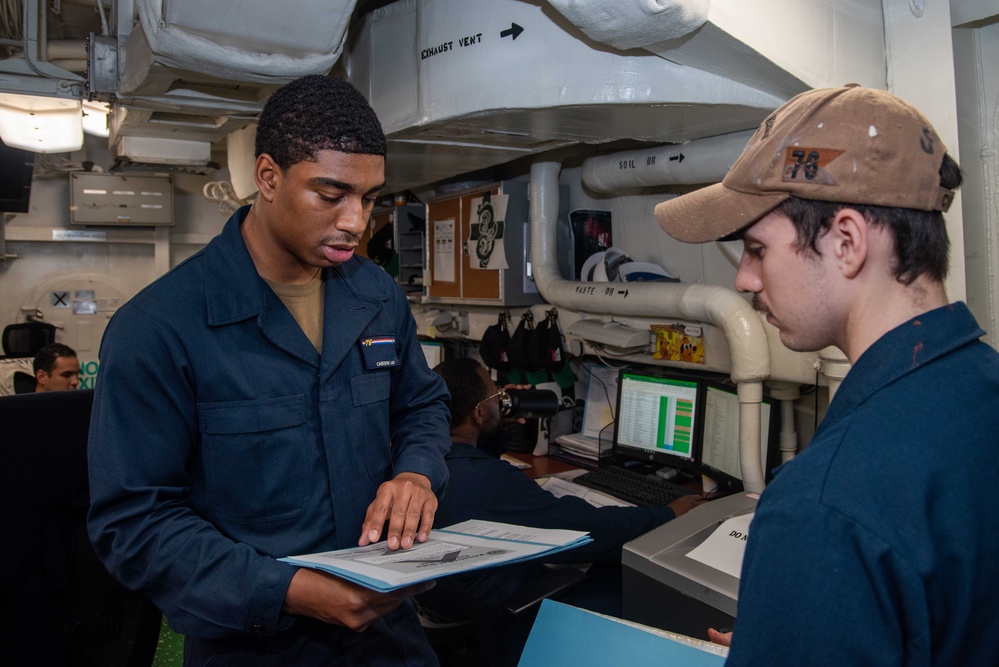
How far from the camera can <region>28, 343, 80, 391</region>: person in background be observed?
3227mm

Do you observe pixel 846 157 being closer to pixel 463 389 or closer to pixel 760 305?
pixel 760 305

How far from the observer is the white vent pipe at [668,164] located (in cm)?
200

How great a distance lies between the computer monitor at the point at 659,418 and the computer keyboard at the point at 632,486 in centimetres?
10

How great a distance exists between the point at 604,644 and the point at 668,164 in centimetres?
174

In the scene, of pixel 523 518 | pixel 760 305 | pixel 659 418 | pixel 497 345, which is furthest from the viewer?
pixel 497 345

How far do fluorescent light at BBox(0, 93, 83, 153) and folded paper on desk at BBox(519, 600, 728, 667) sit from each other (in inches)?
115

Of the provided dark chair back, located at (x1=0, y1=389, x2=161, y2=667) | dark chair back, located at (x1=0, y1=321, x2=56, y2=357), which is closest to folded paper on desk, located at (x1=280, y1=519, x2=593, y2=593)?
dark chair back, located at (x1=0, y1=389, x2=161, y2=667)

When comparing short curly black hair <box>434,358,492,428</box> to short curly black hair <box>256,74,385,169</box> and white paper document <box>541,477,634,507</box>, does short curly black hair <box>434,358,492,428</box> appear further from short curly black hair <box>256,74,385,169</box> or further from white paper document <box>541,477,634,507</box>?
short curly black hair <box>256,74,385,169</box>

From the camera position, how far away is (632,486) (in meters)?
2.36

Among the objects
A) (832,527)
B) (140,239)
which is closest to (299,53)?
(832,527)

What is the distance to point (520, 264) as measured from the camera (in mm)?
3086

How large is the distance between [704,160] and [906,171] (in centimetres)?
155

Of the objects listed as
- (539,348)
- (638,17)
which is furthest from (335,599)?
(539,348)

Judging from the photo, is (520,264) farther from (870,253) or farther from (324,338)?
(870,253)
